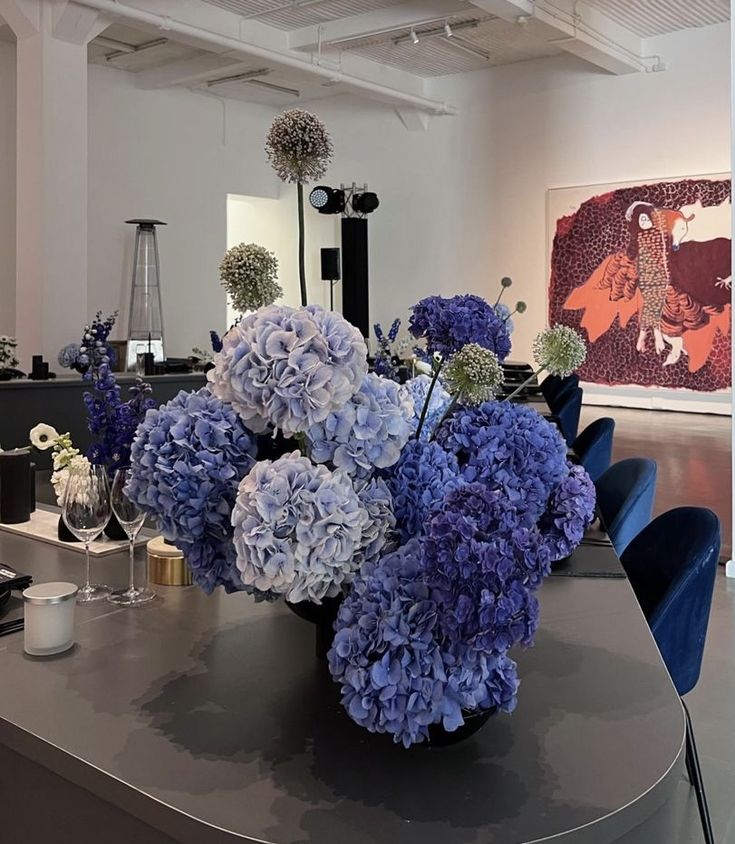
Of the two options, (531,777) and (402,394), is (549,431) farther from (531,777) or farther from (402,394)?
(531,777)

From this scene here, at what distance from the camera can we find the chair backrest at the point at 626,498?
2.57 metres

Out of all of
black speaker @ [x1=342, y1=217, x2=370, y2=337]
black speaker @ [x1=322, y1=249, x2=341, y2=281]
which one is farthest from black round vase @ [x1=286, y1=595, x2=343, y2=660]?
black speaker @ [x1=322, y1=249, x2=341, y2=281]

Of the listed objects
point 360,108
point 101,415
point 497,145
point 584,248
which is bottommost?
point 101,415

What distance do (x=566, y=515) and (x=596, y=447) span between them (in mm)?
2835

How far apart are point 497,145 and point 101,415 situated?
37.5 ft

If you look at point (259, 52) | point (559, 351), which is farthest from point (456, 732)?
point (259, 52)

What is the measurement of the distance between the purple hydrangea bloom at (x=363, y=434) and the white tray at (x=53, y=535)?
3.83 ft

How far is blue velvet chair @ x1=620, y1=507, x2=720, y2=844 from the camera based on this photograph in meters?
1.96

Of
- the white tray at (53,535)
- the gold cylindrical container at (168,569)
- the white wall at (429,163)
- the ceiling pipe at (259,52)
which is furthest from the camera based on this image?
the white wall at (429,163)

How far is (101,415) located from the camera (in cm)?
171

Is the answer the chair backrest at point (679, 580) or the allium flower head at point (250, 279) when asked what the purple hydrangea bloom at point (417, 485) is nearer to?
the allium flower head at point (250, 279)

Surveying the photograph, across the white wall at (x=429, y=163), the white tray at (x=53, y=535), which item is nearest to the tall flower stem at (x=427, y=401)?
the white tray at (x=53, y=535)

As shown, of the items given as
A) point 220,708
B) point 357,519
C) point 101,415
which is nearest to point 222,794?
point 220,708

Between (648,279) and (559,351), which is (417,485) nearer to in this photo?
(559,351)
